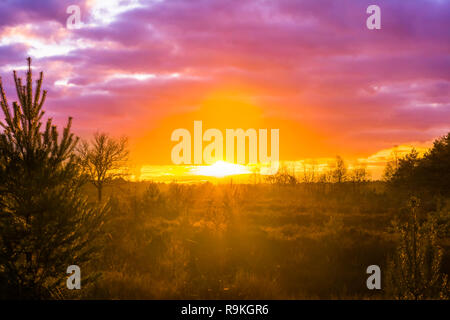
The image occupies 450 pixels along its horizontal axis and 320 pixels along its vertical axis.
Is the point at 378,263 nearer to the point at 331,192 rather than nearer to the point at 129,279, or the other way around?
the point at 129,279

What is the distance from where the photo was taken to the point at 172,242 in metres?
20.9

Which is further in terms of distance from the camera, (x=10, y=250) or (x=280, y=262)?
(x=280, y=262)

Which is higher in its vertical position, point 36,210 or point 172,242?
point 36,210

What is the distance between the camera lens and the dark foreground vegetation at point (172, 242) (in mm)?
8820

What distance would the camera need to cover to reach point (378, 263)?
19.2 meters

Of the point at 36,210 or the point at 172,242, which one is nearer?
the point at 36,210

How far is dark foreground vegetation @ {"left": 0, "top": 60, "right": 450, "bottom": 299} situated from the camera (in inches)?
347

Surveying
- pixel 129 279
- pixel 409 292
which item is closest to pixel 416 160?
pixel 409 292
